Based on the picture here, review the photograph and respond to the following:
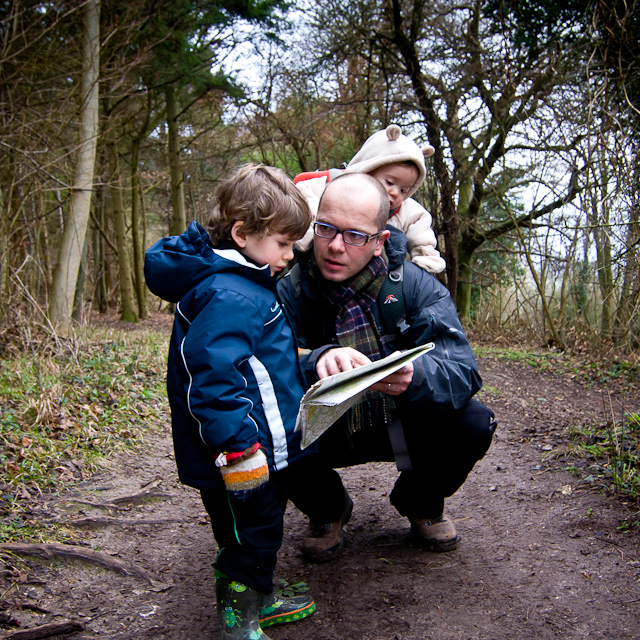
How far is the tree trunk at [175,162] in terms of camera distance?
494 inches

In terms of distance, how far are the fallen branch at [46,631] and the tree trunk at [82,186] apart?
6.21 m

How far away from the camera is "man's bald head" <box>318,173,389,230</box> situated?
2385 millimetres

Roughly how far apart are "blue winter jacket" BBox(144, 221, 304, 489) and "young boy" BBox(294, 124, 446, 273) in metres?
0.82

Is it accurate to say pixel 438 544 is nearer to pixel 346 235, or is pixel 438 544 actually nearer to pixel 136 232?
pixel 346 235

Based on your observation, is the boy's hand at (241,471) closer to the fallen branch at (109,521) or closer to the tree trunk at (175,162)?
the fallen branch at (109,521)

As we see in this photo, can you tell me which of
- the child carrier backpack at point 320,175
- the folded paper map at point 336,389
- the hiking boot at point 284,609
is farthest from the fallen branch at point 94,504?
the child carrier backpack at point 320,175

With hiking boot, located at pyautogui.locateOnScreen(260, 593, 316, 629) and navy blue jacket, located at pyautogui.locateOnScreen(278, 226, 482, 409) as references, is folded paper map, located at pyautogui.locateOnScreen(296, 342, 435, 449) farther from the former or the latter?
hiking boot, located at pyautogui.locateOnScreen(260, 593, 316, 629)

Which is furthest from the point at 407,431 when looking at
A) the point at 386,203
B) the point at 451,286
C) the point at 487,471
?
the point at 451,286

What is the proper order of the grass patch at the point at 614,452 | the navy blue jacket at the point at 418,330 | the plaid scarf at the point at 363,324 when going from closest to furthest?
the navy blue jacket at the point at 418,330
the plaid scarf at the point at 363,324
the grass patch at the point at 614,452

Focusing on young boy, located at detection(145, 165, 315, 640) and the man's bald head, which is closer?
young boy, located at detection(145, 165, 315, 640)

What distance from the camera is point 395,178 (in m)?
2.82

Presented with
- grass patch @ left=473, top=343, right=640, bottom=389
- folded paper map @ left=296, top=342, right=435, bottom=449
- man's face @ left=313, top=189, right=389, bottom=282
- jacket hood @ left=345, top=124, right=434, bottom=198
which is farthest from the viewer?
grass patch @ left=473, top=343, right=640, bottom=389

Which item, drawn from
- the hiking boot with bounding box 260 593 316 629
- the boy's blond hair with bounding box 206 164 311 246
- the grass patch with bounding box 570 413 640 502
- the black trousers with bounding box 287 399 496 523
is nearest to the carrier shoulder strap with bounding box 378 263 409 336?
the black trousers with bounding box 287 399 496 523

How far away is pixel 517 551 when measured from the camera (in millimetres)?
2543
